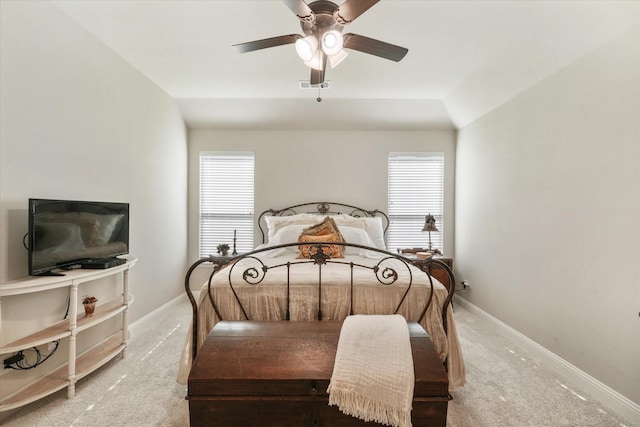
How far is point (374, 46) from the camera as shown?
2008 mm

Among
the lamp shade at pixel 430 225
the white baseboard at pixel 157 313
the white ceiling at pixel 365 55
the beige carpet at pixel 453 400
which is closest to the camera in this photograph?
the beige carpet at pixel 453 400

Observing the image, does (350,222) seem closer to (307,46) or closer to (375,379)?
(307,46)

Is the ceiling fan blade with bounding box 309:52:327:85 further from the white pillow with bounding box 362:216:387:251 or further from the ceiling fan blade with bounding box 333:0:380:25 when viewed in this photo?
the white pillow with bounding box 362:216:387:251

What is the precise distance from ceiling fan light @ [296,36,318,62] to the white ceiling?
1.61ft

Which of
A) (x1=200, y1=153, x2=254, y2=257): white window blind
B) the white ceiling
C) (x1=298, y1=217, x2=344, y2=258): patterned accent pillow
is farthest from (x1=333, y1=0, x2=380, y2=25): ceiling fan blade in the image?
(x1=200, y1=153, x2=254, y2=257): white window blind

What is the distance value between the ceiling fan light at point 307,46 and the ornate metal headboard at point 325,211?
2509mm

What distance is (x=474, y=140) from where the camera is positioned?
3742 millimetres

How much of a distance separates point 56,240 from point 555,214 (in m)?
3.79

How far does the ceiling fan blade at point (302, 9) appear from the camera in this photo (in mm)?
1657

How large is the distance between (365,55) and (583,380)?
3.15 meters

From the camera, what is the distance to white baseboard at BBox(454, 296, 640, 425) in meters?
1.79

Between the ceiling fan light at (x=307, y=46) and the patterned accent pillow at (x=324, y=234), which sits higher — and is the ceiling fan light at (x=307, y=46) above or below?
above

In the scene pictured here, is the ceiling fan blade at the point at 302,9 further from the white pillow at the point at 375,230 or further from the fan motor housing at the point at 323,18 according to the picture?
the white pillow at the point at 375,230

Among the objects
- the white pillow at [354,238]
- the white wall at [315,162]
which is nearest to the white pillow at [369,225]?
the white pillow at [354,238]
